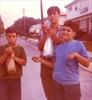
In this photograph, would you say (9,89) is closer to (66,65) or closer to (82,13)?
(66,65)

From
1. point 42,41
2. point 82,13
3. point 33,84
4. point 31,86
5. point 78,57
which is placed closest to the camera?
point 78,57

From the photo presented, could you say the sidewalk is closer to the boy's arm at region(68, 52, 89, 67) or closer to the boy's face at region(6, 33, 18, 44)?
the boy's face at region(6, 33, 18, 44)

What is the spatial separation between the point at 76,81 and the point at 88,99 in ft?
2.64

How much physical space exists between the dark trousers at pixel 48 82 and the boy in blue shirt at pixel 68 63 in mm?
76

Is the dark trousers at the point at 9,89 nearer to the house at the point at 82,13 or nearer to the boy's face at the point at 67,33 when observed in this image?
the boy's face at the point at 67,33

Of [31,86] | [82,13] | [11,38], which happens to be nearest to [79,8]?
[82,13]

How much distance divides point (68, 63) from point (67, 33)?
117mm

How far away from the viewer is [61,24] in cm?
165

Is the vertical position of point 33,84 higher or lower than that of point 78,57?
lower

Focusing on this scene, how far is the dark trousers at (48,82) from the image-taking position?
1.66 metres

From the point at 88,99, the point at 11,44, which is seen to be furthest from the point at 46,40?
the point at 88,99

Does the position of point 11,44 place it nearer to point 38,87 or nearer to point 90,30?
point 90,30

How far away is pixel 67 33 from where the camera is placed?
5.14 ft

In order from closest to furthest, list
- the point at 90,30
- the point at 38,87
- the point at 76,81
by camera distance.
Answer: the point at 76,81
the point at 90,30
the point at 38,87
